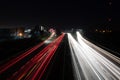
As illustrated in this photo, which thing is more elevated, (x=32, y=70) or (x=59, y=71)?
(x=32, y=70)

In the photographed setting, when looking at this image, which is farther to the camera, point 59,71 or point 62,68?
point 62,68

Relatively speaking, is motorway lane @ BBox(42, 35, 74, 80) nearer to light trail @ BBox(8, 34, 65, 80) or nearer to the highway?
the highway

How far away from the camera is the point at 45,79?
80.1ft

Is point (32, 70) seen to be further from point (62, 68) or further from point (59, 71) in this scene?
point (62, 68)

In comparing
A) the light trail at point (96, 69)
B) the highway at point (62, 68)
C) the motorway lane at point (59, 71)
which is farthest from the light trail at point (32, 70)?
the light trail at point (96, 69)

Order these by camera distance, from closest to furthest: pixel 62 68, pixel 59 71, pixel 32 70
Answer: pixel 32 70
pixel 59 71
pixel 62 68

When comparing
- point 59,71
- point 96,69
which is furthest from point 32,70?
point 96,69

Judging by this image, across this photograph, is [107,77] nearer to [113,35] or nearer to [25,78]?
[25,78]

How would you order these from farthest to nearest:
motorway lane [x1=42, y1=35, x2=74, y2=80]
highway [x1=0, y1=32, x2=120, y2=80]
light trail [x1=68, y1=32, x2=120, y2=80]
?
motorway lane [x1=42, y1=35, x2=74, y2=80]
highway [x1=0, y1=32, x2=120, y2=80]
light trail [x1=68, y1=32, x2=120, y2=80]

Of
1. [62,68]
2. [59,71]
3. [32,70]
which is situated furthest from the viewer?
[62,68]

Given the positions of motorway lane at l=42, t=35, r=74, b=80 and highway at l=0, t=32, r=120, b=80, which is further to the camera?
motorway lane at l=42, t=35, r=74, b=80

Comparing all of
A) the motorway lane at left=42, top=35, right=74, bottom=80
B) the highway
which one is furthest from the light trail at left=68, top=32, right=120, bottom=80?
the motorway lane at left=42, top=35, right=74, bottom=80

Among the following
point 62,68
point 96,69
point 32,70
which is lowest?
point 62,68

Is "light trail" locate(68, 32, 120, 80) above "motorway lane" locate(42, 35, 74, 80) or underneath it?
above
